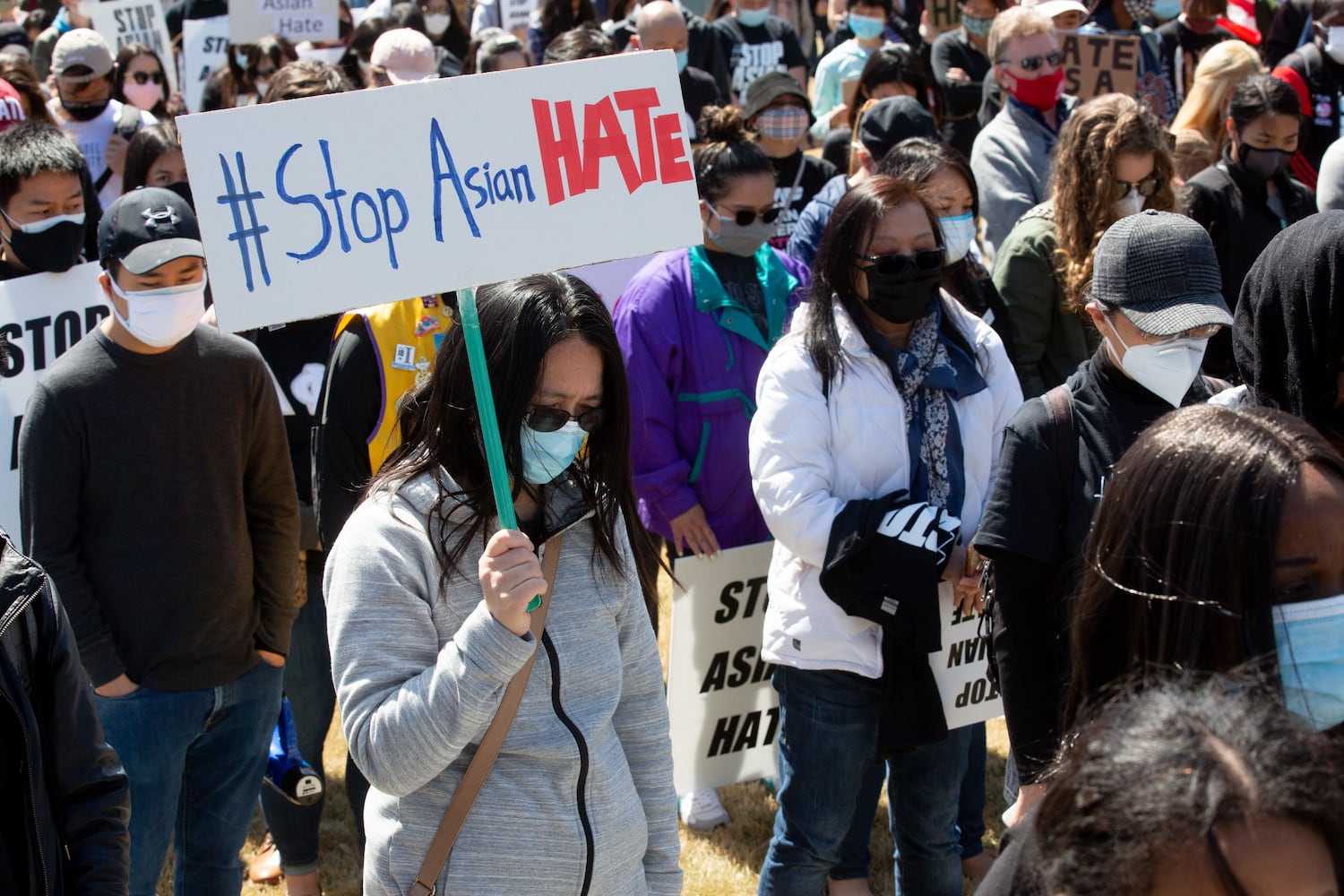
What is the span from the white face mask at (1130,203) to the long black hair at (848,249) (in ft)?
3.89

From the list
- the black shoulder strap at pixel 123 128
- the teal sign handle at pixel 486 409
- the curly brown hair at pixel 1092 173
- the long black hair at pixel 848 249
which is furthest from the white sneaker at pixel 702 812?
the black shoulder strap at pixel 123 128

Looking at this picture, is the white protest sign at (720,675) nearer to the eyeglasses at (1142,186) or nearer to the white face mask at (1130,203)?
the white face mask at (1130,203)

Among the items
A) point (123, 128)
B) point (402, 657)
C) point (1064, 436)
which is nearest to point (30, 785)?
point (402, 657)

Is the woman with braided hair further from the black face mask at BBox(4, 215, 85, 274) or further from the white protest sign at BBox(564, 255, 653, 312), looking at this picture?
the black face mask at BBox(4, 215, 85, 274)

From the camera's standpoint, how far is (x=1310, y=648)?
170 cm

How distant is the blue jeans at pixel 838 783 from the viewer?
3.34 meters

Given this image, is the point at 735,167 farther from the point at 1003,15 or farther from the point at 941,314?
the point at 1003,15

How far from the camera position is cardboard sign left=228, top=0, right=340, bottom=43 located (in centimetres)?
952

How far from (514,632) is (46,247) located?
8.62ft

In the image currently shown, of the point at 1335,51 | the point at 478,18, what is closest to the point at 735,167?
the point at 1335,51

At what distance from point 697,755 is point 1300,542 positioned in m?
2.78

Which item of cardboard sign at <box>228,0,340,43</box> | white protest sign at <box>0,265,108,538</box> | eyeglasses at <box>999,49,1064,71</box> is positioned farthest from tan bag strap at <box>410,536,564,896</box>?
cardboard sign at <box>228,0,340,43</box>

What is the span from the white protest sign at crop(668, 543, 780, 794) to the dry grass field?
0.29 meters

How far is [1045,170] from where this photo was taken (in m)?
5.78
